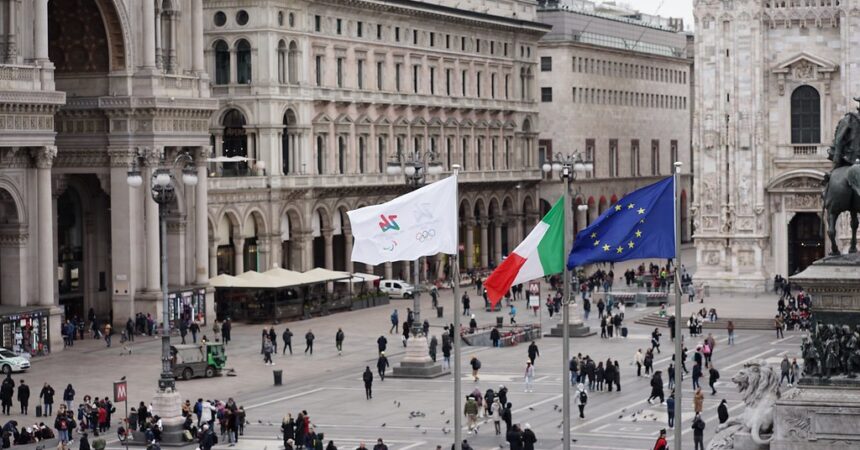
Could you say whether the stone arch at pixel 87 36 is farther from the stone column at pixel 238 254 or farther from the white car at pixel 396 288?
the white car at pixel 396 288

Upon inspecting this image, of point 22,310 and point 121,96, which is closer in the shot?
point 22,310

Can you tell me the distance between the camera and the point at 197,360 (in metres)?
68.4

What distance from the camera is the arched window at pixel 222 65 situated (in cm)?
10088

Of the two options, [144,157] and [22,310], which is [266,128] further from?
[22,310]

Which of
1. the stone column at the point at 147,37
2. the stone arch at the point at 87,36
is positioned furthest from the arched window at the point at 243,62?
the stone arch at the point at 87,36

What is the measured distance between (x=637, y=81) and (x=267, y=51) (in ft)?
221

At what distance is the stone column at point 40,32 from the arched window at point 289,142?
25.6 metres

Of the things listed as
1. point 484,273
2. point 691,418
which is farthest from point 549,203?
point 691,418

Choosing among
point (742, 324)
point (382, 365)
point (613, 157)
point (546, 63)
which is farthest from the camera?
point (613, 157)

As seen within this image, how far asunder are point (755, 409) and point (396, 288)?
233 ft

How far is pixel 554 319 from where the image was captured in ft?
Result: 305

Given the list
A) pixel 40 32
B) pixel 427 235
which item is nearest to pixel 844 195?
pixel 427 235

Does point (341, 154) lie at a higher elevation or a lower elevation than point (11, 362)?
higher

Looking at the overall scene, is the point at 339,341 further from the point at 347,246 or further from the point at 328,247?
the point at 347,246
